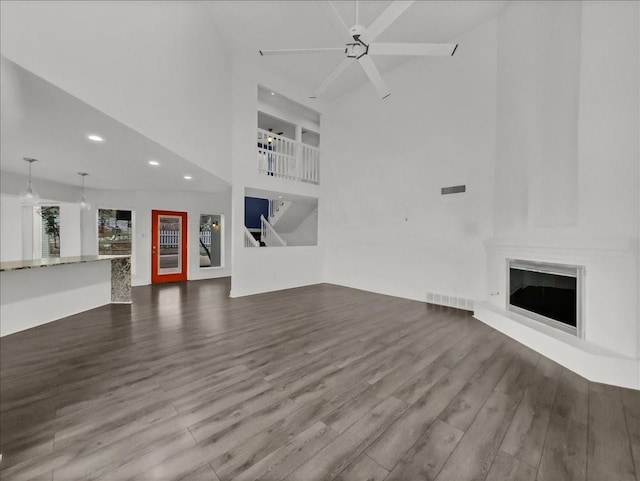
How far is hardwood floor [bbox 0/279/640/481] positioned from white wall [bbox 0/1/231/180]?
7.84 feet

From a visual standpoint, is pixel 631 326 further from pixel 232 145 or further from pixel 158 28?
pixel 232 145

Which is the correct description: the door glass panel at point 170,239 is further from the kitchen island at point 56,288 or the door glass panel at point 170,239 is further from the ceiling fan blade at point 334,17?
the ceiling fan blade at point 334,17

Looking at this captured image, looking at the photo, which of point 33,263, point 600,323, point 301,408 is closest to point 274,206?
point 33,263

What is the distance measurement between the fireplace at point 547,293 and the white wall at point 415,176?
694 millimetres

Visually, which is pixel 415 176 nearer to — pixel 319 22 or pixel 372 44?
pixel 372 44

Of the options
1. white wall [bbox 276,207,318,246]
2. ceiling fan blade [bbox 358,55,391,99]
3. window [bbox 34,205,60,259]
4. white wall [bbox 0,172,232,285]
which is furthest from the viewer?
white wall [bbox 276,207,318,246]

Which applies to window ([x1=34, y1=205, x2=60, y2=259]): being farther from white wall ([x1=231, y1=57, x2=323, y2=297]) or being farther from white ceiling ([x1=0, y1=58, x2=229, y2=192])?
white wall ([x1=231, y1=57, x2=323, y2=297])

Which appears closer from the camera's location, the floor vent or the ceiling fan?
the ceiling fan

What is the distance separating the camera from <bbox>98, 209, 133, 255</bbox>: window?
6.95 metres

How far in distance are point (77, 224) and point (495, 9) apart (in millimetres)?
9689

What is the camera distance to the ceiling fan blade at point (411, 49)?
2.99 meters

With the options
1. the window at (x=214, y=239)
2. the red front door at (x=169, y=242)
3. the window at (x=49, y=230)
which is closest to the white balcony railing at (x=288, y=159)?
the window at (x=214, y=239)

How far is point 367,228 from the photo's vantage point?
249 inches

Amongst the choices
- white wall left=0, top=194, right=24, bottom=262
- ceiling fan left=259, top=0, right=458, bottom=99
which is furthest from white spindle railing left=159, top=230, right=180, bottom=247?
ceiling fan left=259, top=0, right=458, bottom=99
